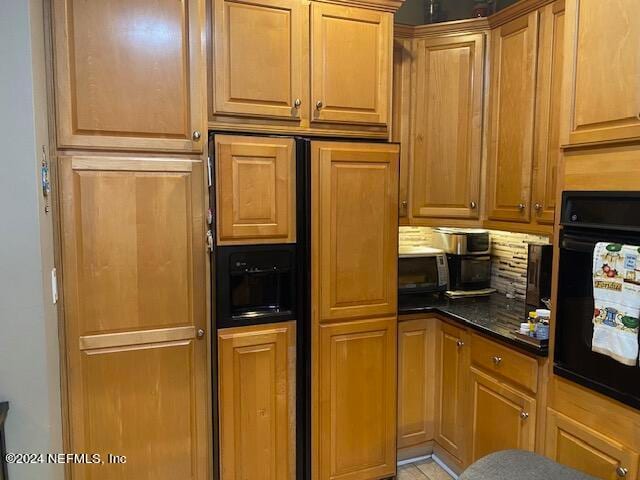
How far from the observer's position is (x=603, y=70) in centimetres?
166

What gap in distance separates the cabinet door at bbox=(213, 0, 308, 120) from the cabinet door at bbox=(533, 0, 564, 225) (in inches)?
45.2

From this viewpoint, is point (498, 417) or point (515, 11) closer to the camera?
point (498, 417)

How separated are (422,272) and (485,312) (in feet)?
1.37

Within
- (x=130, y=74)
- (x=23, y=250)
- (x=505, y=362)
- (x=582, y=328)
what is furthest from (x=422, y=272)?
(x=23, y=250)

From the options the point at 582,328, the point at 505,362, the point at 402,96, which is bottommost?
the point at 505,362

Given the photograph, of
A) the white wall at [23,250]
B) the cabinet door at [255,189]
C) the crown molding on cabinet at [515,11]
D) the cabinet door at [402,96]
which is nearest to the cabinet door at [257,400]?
the cabinet door at [255,189]

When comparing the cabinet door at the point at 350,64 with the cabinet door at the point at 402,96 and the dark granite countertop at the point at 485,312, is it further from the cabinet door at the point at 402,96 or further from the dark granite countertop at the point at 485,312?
the dark granite countertop at the point at 485,312

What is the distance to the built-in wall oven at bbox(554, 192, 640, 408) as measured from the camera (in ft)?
5.13

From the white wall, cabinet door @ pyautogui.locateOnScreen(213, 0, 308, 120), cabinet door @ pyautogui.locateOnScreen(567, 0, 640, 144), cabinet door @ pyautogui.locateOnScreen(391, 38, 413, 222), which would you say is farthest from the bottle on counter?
the white wall

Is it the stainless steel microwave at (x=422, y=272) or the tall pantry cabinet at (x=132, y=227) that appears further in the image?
the stainless steel microwave at (x=422, y=272)

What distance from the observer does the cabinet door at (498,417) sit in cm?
208

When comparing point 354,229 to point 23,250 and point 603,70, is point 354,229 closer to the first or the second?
point 603,70

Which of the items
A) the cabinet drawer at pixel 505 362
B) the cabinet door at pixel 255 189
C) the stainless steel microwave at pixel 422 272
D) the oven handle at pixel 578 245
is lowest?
the cabinet drawer at pixel 505 362

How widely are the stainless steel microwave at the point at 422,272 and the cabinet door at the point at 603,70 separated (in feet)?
3.80
